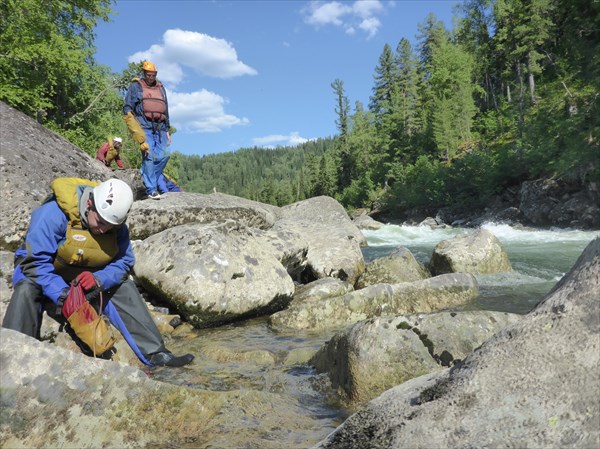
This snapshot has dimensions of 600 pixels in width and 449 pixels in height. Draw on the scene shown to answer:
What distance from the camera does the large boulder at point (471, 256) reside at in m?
11.2

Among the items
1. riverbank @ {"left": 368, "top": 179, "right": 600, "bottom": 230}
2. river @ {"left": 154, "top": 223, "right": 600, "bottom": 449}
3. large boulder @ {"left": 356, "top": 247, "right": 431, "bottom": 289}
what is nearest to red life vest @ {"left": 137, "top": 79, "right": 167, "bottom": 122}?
river @ {"left": 154, "top": 223, "right": 600, "bottom": 449}

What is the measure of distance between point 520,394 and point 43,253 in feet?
13.8

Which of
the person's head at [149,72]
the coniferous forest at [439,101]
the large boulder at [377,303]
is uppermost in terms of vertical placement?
the coniferous forest at [439,101]

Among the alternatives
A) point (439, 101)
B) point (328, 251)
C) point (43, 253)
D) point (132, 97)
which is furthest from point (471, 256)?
point (439, 101)

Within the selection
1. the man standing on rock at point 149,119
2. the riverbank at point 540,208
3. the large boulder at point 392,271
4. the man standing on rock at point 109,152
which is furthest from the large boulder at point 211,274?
the riverbank at point 540,208

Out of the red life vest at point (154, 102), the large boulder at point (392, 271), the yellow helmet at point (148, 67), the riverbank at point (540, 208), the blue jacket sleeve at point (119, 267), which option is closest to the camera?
the blue jacket sleeve at point (119, 267)

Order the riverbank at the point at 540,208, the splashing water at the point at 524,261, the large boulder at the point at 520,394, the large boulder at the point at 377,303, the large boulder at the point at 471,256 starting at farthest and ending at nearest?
the riverbank at the point at 540,208 → the large boulder at the point at 471,256 → the splashing water at the point at 524,261 → the large boulder at the point at 377,303 → the large boulder at the point at 520,394

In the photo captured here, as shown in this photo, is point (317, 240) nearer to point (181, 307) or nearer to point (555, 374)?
point (181, 307)

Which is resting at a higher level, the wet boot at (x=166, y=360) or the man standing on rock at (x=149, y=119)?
the man standing on rock at (x=149, y=119)

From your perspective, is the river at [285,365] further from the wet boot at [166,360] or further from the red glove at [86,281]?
the red glove at [86,281]

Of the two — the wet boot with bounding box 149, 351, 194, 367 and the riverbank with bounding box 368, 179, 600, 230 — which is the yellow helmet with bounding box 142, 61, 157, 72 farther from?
the riverbank with bounding box 368, 179, 600, 230

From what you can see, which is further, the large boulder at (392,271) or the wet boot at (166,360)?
the large boulder at (392,271)

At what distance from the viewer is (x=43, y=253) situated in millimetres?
4246

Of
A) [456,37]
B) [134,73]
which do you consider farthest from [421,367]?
[456,37]
